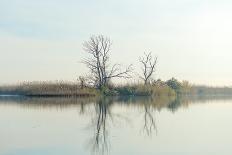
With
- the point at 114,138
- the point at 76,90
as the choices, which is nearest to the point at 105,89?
the point at 76,90

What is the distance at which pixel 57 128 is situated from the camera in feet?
38.8

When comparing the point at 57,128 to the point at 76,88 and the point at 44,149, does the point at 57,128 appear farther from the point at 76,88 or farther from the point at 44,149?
the point at 76,88

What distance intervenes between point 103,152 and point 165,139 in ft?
7.18

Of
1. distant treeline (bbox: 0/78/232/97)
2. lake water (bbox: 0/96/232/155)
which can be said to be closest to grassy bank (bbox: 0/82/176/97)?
distant treeline (bbox: 0/78/232/97)

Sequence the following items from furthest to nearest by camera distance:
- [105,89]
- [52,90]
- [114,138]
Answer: [105,89], [52,90], [114,138]

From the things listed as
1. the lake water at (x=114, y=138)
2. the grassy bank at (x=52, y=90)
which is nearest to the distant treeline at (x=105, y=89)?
the grassy bank at (x=52, y=90)

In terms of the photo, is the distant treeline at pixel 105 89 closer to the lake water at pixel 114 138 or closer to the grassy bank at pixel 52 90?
the grassy bank at pixel 52 90

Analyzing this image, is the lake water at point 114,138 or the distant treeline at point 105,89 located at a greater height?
the distant treeline at point 105,89

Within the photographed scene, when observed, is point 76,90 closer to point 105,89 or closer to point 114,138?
point 105,89

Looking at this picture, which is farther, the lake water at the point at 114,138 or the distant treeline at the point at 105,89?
the distant treeline at the point at 105,89

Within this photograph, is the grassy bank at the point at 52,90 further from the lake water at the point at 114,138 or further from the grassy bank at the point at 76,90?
the lake water at the point at 114,138

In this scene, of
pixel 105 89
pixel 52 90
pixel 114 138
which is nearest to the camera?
pixel 114 138

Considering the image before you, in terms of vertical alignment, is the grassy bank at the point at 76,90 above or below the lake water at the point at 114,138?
above

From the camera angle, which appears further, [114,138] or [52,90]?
[52,90]
